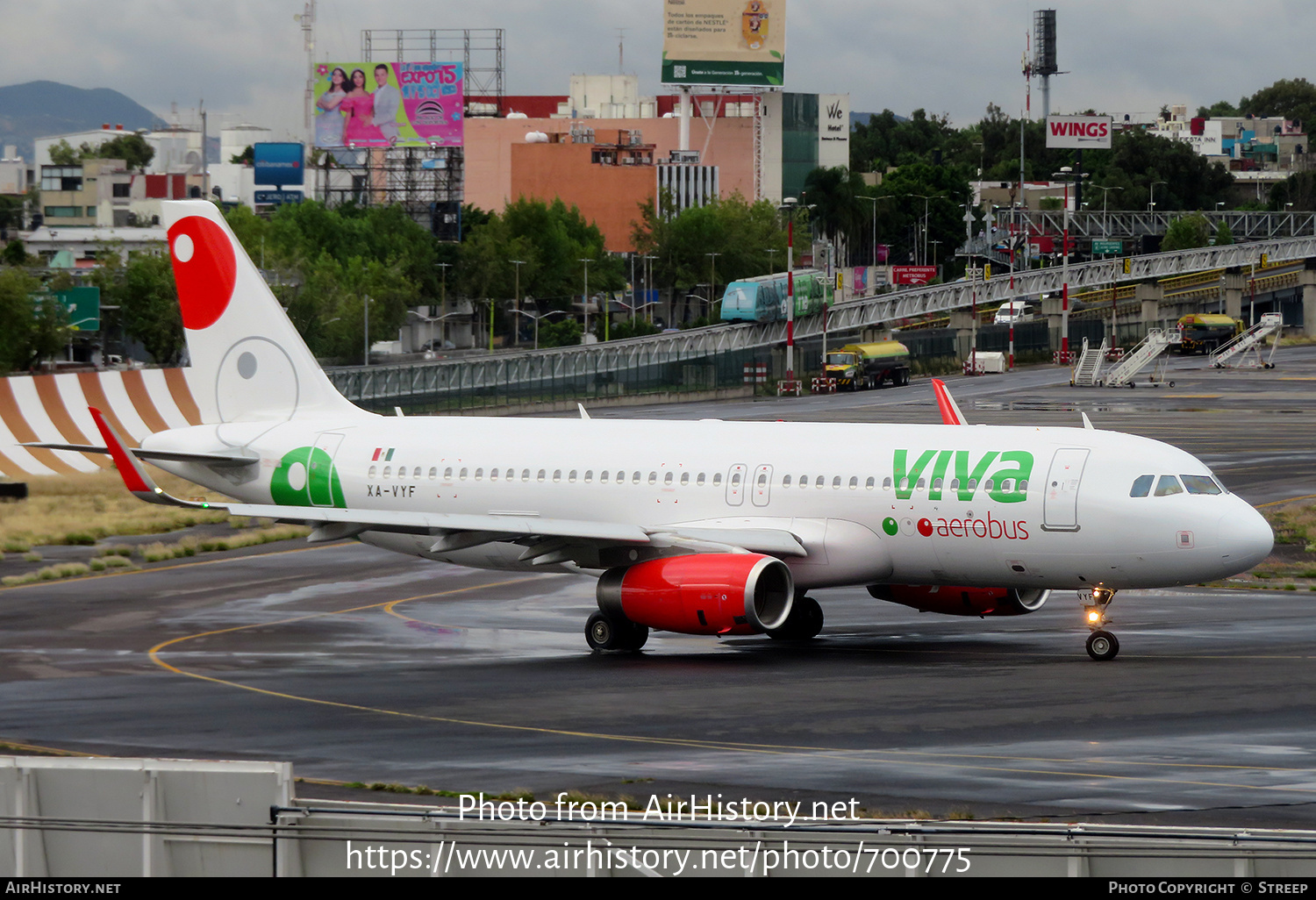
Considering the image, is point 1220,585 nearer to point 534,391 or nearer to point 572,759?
point 572,759

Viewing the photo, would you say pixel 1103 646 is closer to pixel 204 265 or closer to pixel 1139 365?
pixel 204 265

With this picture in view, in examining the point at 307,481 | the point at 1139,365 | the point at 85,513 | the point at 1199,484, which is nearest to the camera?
the point at 1199,484

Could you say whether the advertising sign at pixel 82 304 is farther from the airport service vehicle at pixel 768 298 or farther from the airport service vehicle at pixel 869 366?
the airport service vehicle at pixel 869 366

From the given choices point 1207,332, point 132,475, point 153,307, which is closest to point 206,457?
point 132,475

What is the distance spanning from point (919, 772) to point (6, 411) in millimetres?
56156

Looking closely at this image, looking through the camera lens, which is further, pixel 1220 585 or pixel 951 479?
pixel 1220 585

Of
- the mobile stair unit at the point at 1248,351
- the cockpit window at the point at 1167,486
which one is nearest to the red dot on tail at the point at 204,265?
the cockpit window at the point at 1167,486

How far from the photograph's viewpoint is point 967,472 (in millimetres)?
31953

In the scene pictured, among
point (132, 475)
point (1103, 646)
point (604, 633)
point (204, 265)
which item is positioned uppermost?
point (204, 265)

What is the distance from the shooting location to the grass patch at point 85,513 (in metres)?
53.5

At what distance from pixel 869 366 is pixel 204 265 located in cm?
8440

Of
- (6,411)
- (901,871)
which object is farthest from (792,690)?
(6,411)

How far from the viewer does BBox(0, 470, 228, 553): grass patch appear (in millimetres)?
53531

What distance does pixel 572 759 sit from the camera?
23453 mm
